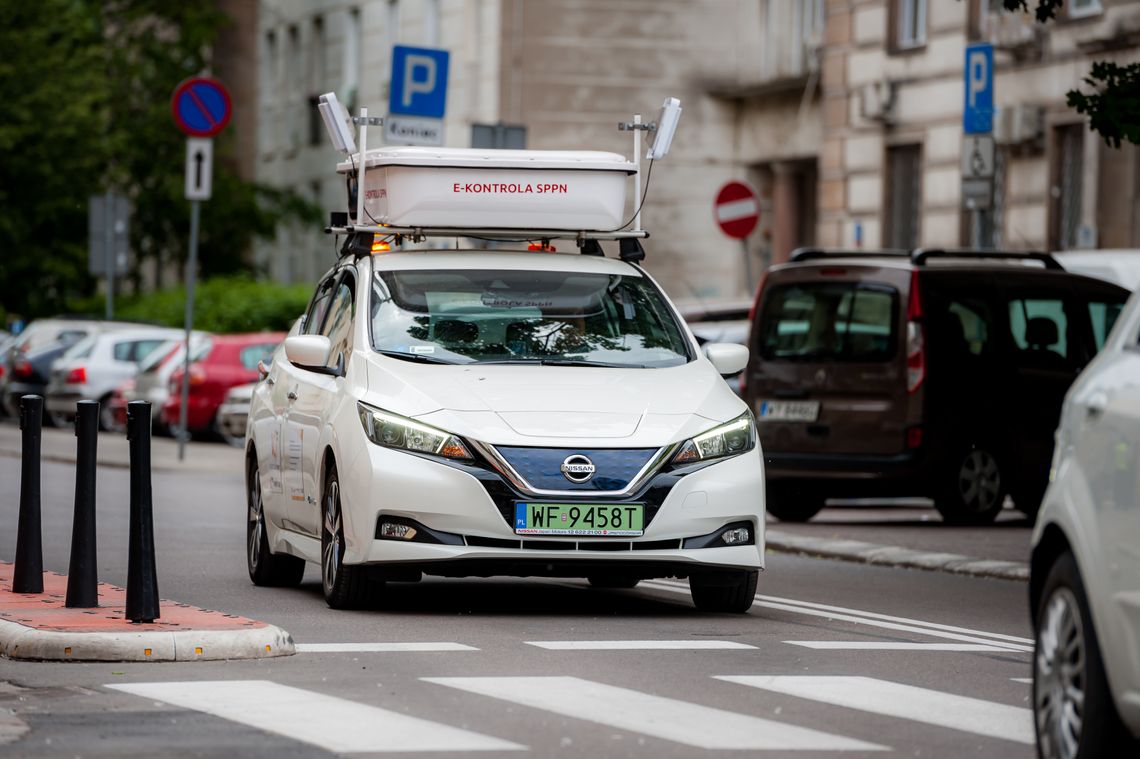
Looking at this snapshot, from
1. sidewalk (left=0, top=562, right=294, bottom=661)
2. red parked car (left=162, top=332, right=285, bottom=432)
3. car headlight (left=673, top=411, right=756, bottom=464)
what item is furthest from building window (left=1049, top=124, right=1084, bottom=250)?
sidewalk (left=0, top=562, right=294, bottom=661)

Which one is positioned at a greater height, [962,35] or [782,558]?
[962,35]

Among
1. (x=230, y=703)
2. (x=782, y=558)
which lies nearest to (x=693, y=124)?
(x=782, y=558)

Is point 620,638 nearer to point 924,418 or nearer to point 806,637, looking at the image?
point 806,637

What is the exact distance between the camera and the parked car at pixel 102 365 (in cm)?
3544

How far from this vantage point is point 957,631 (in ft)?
37.8

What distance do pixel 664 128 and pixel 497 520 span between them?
3.04 m

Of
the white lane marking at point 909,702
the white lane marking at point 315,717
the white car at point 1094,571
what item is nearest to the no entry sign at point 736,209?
the white lane marking at point 909,702

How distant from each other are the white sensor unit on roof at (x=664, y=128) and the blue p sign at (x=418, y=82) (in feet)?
34.8

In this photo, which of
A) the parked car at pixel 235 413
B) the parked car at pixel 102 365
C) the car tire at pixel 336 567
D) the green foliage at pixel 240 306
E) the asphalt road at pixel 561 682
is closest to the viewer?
the asphalt road at pixel 561 682

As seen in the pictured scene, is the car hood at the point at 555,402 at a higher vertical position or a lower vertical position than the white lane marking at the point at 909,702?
higher

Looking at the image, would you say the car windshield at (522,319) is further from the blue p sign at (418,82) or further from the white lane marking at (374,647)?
the blue p sign at (418,82)

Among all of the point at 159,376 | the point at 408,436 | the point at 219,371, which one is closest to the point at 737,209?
the point at 219,371

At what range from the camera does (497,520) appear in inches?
431

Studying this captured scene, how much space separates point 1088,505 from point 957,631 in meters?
4.93
